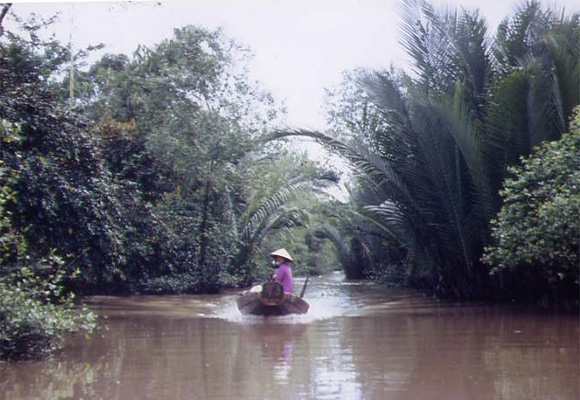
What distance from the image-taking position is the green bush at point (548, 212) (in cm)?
945

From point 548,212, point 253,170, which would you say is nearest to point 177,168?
point 253,170

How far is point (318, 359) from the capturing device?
7.73 m

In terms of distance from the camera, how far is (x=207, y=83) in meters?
18.1

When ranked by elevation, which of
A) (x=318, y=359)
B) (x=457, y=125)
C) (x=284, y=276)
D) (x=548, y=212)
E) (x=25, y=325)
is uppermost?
(x=457, y=125)

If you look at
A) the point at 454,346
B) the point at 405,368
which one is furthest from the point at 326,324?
the point at 405,368

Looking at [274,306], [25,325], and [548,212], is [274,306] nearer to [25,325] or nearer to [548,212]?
[548,212]

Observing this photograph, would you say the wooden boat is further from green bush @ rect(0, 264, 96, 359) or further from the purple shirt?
green bush @ rect(0, 264, 96, 359)

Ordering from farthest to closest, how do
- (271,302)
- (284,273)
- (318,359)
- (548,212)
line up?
(284,273), (271,302), (548,212), (318,359)

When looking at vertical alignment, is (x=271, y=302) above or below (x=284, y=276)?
below

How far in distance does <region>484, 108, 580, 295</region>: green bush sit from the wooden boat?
117 inches

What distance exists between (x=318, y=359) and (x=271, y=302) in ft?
14.0

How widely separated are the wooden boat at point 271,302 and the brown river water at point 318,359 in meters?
0.15

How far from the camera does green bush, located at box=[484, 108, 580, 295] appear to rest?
9453mm

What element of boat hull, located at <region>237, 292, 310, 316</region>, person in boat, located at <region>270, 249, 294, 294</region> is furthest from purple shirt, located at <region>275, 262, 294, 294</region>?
boat hull, located at <region>237, 292, 310, 316</region>
